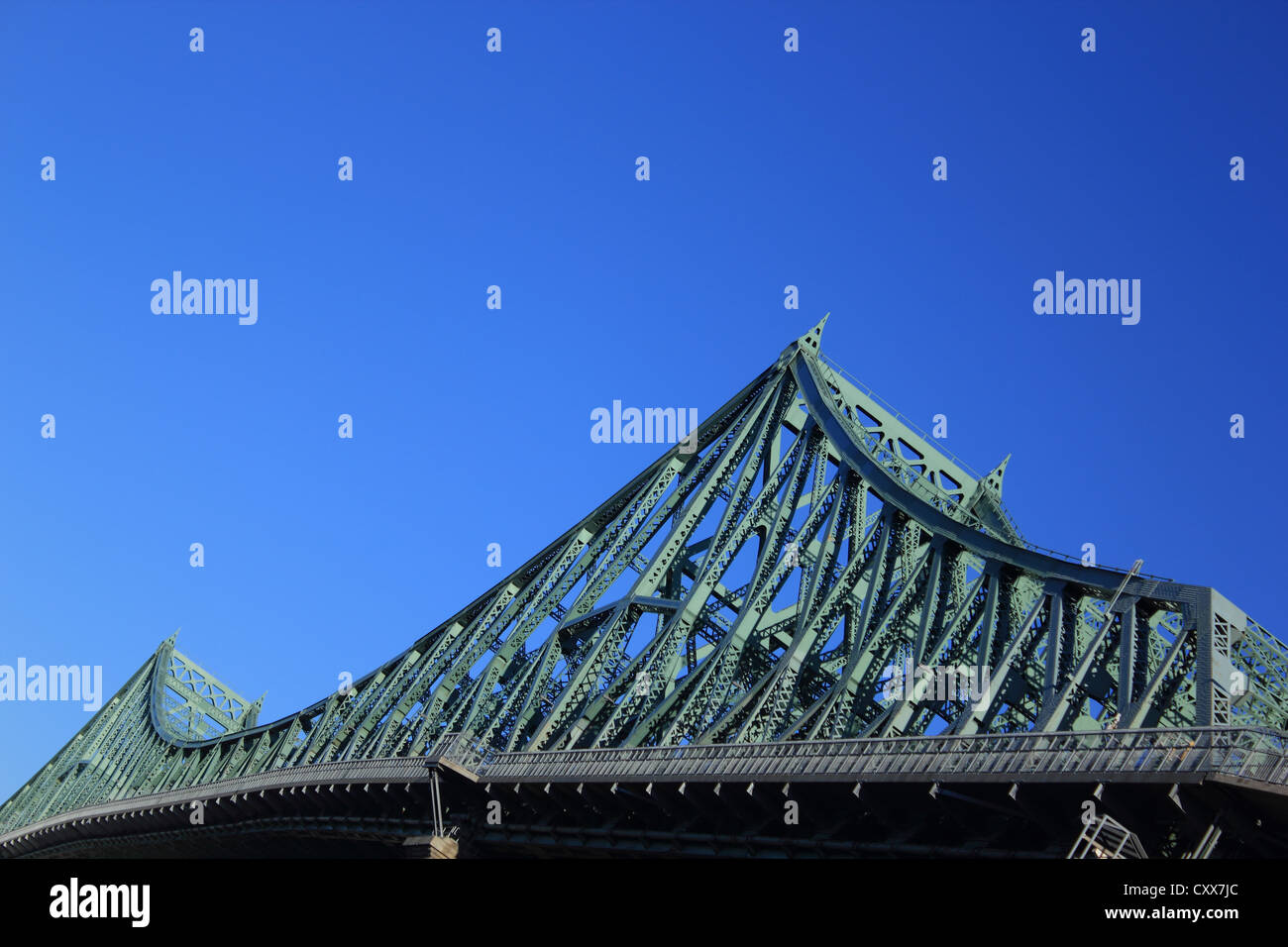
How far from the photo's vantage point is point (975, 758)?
123ft

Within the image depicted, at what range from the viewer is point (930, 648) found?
49.2 m

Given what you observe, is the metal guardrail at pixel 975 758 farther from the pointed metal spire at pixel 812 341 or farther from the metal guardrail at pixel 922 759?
the pointed metal spire at pixel 812 341

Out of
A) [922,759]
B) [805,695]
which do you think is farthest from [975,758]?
[805,695]

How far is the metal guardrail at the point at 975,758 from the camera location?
3253 centimetres

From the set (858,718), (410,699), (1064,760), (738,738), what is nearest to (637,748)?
(738,738)

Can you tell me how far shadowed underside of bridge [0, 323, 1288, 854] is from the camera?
3688cm

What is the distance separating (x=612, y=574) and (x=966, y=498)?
17.5m

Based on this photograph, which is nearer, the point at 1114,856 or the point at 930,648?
the point at 1114,856

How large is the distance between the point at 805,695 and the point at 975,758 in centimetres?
1947

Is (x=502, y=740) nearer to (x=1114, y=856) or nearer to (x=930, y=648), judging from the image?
(x=930, y=648)
